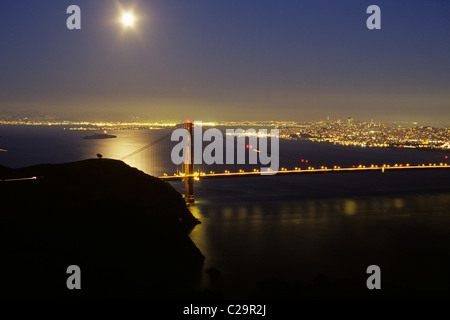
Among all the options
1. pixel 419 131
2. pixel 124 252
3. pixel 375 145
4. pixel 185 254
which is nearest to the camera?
pixel 124 252

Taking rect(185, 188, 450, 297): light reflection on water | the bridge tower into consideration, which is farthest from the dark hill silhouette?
the bridge tower

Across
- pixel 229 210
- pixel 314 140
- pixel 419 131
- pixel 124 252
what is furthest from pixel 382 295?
pixel 419 131

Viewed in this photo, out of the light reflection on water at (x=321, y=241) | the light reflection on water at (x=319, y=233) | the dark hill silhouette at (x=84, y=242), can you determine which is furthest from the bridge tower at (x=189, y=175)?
the dark hill silhouette at (x=84, y=242)

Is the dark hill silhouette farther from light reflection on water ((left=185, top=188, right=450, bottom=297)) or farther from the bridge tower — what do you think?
the bridge tower

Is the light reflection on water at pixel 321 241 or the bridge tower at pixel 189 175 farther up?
the bridge tower at pixel 189 175

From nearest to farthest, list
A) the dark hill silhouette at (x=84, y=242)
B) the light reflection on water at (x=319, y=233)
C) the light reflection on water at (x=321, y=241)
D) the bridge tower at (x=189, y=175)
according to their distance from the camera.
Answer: the dark hill silhouette at (x=84, y=242), the light reflection on water at (x=321, y=241), the light reflection on water at (x=319, y=233), the bridge tower at (x=189, y=175)

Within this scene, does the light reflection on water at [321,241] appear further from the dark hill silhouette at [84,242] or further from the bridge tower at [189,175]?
the dark hill silhouette at [84,242]
